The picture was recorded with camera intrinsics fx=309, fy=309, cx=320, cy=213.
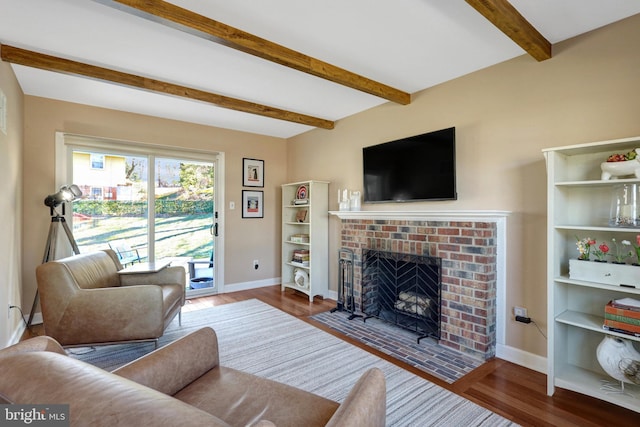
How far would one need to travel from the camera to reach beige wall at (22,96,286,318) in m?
3.25

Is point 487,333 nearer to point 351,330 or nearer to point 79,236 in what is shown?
point 351,330

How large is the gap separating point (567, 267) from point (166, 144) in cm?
439

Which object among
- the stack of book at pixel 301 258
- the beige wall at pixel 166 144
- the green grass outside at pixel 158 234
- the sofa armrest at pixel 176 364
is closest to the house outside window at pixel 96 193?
the green grass outside at pixel 158 234

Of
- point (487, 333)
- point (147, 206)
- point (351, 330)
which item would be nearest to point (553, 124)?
point (487, 333)

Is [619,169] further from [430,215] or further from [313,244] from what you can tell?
[313,244]

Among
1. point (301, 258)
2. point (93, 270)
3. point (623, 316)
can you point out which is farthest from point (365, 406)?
point (301, 258)

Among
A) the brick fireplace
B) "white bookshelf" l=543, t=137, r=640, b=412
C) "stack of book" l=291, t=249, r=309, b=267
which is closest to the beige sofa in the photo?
"white bookshelf" l=543, t=137, r=640, b=412

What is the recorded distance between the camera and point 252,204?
4.82 m

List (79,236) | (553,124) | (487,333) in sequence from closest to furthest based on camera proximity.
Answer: (553,124), (487,333), (79,236)

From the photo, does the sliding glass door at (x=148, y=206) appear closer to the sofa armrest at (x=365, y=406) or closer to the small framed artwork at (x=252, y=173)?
the small framed artwork at (x=252, y=173)

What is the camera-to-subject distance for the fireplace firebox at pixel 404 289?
293 centimetres

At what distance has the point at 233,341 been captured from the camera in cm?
280

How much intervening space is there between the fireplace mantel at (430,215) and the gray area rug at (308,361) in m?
1.31

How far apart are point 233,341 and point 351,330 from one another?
1.13 meters
